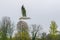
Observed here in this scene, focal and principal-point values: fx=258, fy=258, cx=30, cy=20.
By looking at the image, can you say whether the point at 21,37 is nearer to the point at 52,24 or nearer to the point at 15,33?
the point at 15,33

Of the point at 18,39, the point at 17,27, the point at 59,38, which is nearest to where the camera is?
the point at 18,39

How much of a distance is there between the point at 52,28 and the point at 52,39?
482 centimetres

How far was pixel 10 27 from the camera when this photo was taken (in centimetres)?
5397

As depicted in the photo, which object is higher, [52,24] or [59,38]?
[52,24]

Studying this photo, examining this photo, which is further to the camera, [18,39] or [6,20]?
[6,20]

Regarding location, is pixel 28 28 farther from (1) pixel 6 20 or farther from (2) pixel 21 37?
(1) pixel 6 20

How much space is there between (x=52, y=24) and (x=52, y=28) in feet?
7.12

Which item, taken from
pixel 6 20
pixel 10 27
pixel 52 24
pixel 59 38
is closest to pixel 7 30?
pixel 10 27

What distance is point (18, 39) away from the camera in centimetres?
4991

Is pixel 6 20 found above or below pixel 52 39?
above

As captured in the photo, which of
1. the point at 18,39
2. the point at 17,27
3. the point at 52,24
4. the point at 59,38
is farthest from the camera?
the point at 59,38

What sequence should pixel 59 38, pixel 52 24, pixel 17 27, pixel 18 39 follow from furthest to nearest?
pixel 59 38
pixel 52 24
pixel 17 27
pixel 18 39

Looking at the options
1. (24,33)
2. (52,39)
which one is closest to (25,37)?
(24,33)

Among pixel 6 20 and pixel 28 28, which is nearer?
pixel 28 28
